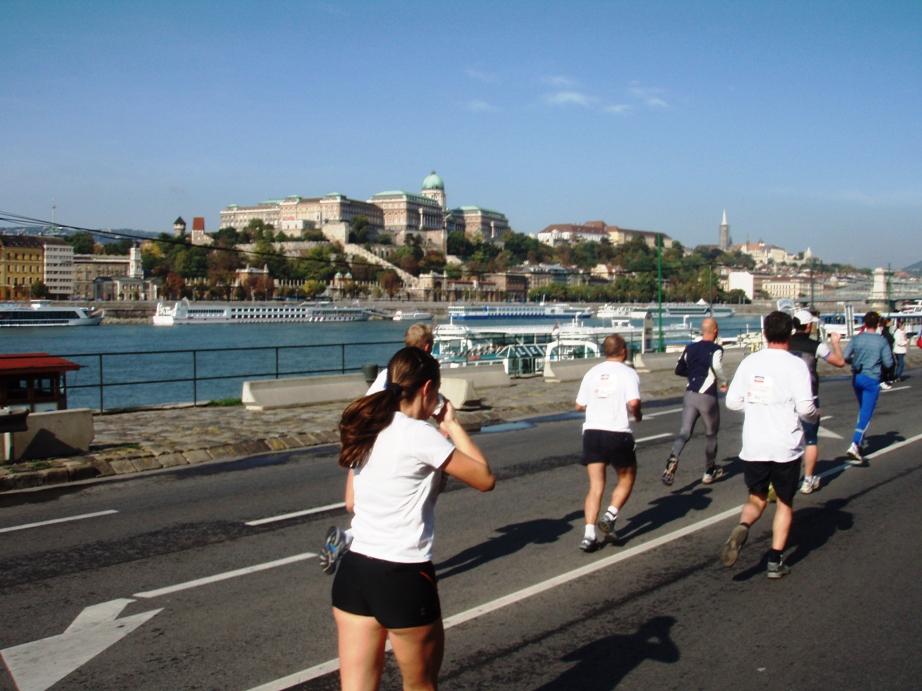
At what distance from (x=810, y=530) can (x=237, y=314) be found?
421 feet

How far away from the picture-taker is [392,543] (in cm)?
343

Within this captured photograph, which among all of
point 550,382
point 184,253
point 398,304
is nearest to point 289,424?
point 550,382

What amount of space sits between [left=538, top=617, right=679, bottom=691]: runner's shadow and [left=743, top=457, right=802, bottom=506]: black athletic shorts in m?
1.42

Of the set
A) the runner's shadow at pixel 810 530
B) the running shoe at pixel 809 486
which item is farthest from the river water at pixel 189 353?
the runner's shadow at pixel 810 530

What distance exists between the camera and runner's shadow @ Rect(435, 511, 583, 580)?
677 centimetres

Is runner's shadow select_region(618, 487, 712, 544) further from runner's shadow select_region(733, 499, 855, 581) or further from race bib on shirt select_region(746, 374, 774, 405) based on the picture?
race bib on shirt select_region(746, 374, 774, 405)

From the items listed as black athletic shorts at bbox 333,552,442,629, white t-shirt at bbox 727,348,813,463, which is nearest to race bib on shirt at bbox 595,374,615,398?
white t-shirt at bbox 727,348,813,463

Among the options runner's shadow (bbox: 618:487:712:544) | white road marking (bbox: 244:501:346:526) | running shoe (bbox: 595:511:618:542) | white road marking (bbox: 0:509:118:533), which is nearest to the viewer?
running shoe (bbox: 595:511:618:542)

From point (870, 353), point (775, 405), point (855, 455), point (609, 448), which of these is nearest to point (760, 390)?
point (775, 405)

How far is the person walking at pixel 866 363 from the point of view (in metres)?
11.0

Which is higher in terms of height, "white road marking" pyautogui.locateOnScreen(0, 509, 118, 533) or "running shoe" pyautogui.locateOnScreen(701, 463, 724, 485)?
"running shoe" pyautogui.locateOnScreen(701, 463, 724, 485)

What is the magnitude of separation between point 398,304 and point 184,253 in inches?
1910

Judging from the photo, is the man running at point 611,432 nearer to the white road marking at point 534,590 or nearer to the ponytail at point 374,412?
the white road marking at point 534,590

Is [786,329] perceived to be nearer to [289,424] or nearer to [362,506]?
[362,506]
